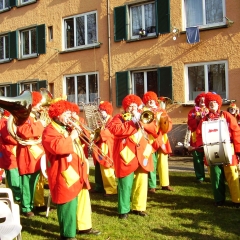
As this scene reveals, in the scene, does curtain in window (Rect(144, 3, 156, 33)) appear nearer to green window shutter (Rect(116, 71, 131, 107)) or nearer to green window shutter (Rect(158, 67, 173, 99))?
green window shutter (Rect(158, 67, 173, 99))

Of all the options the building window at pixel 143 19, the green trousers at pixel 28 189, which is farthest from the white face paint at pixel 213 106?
the building window at pixel 143 19

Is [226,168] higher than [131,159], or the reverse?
[131,159]

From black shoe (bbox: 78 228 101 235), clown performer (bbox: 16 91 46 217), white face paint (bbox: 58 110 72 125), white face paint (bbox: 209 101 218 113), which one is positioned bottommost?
black shoe (bbox: 78 228 101 235)

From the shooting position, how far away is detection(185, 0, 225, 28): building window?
12047 millimetres

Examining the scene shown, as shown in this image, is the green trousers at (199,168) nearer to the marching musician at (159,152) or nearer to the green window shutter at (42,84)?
the marching musician at (159,152)

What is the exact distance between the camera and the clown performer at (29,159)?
589 cm

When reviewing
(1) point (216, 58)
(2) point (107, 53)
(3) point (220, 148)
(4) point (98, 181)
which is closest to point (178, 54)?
(1) point (216, 58)

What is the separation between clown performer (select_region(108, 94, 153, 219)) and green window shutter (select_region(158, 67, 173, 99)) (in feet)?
23.8

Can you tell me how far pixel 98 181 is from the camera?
773 centimetres

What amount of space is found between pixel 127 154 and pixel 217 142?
4.32 ft

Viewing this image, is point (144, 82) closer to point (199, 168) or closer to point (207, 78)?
point (207, 78)

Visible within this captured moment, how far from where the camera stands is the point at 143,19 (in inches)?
535

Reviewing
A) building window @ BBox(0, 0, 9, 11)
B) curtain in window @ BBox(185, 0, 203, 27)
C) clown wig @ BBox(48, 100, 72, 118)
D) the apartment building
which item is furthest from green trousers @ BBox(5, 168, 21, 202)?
building window @ BBox(0, 0, 9, 11)

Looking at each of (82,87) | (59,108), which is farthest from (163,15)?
(59,108)
